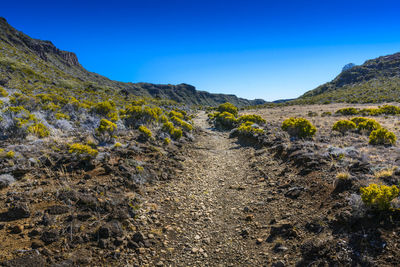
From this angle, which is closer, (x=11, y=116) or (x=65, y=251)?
(x=65, y=251)

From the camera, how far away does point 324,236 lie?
162 inches

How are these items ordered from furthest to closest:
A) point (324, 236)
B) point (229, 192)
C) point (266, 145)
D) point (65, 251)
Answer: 1. point (266, 145)
2. point (229, 192)
3. point (324, 236)
4. point (65, 251)

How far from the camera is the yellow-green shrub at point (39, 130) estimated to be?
8.73 meters

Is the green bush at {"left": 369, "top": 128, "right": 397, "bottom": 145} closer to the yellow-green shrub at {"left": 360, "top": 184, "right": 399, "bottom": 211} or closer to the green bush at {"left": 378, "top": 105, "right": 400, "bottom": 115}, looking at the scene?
the yellow-green shrub at {"left": 360, "top": 184, "right": 399, "bottom": 211}

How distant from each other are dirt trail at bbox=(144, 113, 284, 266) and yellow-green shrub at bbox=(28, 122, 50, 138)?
6.31 metres

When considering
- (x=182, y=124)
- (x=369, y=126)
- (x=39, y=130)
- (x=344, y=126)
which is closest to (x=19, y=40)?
(x=182, y=124)

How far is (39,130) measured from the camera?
8891mm

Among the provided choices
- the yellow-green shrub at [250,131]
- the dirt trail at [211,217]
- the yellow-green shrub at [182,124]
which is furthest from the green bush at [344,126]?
the yellow-green shrub at [182,124]

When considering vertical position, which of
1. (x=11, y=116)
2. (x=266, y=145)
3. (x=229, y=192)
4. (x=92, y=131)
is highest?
(x=11, y=116)

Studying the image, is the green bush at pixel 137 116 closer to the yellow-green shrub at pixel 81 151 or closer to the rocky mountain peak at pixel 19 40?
the yellow-green shrub at pixel 81 151

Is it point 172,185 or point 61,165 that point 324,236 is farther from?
point 61,165

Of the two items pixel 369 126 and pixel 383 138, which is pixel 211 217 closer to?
pixel 383 138

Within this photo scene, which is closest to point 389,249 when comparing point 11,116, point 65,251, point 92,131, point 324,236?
point 324,236

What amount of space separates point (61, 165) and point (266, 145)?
10.9 m
